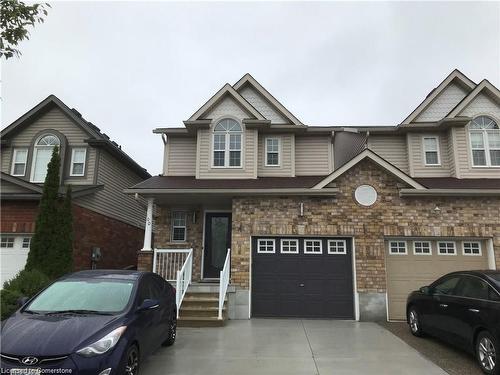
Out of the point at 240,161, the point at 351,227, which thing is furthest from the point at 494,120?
the point at 240,161

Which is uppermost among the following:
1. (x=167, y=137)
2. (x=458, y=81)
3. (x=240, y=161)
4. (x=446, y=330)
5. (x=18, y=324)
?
(x=458, y=81)

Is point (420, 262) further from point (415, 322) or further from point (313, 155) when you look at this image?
point (313, 155)

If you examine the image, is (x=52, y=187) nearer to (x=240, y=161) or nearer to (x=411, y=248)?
(x=240, y=161)

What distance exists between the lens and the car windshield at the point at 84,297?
5.19m

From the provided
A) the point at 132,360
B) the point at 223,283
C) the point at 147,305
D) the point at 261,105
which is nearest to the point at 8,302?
the point at 223,283

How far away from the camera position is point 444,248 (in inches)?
446

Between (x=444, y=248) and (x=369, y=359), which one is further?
(x=444, y=248)

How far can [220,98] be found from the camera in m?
13.5

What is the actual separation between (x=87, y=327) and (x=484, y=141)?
13902mm

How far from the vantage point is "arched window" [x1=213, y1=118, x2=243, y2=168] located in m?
13.3

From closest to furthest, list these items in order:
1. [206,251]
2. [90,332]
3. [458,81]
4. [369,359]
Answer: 1. [90,332]
2. [369,359]
3. [206,251]
4. [458,81]

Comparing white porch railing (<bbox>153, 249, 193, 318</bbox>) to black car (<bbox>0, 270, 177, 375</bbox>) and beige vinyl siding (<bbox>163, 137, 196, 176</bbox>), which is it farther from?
black car (<bbox>0, 270, 177, 375</bbox>)

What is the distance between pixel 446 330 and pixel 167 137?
35.9ft

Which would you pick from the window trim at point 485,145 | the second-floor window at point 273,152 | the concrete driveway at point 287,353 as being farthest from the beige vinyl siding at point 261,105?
the concrete driveway at point 287,353
